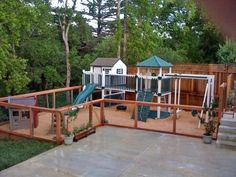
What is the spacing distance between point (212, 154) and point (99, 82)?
6.53 metres

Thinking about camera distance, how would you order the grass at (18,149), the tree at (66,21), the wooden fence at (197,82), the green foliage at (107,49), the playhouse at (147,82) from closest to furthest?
the grass at (18,149) < the playhouse at (147,82) < the wooden fence at (197,82) < the tree at (66,21) < the green foliage at (107,49)

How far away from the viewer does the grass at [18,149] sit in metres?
6.06

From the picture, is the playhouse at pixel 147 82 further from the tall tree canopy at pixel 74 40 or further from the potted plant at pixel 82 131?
the potted plant at pixel 82 131

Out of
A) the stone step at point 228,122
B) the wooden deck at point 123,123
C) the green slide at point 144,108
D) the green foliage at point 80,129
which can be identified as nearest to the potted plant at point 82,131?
the green foliage at point 80,129

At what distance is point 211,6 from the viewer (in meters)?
0.66

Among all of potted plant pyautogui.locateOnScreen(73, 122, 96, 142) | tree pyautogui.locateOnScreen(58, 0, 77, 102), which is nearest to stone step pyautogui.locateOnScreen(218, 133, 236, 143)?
potted plant pyautogui.locateOnScreen(73, 122, 96, 142)

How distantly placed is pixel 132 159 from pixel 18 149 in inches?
110

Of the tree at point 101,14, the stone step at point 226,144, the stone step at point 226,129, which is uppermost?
the tree at point 101,14

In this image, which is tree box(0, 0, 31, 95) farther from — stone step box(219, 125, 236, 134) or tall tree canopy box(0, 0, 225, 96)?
stone step box(219, 125, 236, 134)

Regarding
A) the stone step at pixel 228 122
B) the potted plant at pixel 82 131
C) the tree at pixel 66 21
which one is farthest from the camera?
the tree at pixel 66 21

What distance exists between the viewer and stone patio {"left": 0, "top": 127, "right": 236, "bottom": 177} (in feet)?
18.1

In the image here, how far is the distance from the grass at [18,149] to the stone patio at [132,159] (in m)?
0.27

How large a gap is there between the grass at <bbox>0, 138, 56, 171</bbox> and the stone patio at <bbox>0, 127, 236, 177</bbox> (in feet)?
0.87

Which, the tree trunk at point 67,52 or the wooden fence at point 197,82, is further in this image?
the tree trunk at point 67,52
